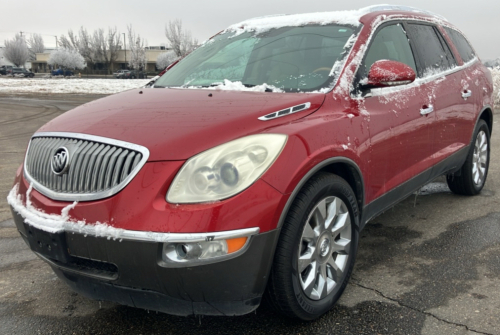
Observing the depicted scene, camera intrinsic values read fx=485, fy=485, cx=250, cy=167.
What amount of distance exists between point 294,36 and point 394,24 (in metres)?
0.82

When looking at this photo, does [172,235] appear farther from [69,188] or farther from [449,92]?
[449,92]

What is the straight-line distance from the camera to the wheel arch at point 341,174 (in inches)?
90.8

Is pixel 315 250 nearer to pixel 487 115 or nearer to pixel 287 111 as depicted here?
pixel 287 111

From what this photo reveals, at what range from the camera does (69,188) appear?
7.70ft

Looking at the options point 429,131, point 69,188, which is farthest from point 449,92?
point 69,188

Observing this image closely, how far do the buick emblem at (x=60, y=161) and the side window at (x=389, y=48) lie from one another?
1.85m

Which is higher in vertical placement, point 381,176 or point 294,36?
point 294,36

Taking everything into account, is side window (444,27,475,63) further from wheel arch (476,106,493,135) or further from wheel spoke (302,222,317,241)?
wheel spoke (302,222,317,241)

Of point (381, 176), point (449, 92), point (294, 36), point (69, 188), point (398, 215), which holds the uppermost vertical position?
point (294, 36)

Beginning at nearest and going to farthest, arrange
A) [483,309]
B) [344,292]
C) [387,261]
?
[483,309], [344,292], [387,261]

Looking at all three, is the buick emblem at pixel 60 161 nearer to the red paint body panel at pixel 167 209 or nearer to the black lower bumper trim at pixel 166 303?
the red paint body panel at pixel 167 209

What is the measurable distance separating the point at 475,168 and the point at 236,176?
3738 millimetres

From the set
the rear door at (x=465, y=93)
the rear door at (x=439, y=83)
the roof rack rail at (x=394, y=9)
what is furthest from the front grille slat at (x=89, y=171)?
the rear door at (x=465, y=93)

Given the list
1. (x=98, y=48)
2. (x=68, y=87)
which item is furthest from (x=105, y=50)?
(x=68, y=87)
